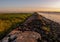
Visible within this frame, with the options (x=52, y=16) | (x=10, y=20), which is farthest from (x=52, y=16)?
(x=10, y=20)

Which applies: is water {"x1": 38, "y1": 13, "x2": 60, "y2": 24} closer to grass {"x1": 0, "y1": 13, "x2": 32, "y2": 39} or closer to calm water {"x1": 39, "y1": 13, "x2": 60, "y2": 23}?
calm water {"x1": 39, "y1": 13, "x2": 60, "y2": 23}

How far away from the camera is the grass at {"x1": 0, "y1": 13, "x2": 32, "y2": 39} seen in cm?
183

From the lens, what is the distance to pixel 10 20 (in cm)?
187

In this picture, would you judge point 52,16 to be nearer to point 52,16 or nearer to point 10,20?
point 52,16

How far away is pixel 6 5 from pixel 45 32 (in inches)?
23.1

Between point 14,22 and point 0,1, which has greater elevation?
point 0,1

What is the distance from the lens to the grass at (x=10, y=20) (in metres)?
1.83

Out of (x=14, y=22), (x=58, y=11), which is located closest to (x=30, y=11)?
(x=14, y=22)

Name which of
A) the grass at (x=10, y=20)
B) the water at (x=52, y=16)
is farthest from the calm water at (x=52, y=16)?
the grass at (x=10, y=20)

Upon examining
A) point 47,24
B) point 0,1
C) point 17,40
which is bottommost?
point 17,40

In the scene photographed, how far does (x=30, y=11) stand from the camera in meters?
1.91

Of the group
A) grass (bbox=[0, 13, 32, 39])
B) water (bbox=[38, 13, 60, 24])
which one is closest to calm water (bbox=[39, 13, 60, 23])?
water (bbox=[38, 13, 60, 24])

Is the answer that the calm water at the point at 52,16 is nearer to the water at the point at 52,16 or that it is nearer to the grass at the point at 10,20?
the water at the point at 52,16

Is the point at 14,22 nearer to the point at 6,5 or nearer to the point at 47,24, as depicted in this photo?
the point at 6,5
